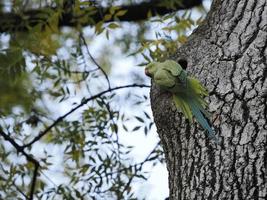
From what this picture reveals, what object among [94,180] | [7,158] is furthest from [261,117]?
[7,158]

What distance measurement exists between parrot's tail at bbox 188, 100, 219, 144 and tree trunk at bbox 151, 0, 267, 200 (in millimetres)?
22

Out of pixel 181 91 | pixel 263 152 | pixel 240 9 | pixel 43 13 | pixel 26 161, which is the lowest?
pixel 263 152

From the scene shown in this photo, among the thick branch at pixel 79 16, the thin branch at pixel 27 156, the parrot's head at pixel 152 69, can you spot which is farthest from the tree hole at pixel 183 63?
the thin branch at pixel 27 156

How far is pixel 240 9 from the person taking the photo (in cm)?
245

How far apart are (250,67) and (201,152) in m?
0.33

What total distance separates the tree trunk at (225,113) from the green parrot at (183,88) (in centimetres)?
3

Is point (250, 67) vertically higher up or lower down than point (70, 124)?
lower down

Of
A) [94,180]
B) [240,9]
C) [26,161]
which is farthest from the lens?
[26,161]

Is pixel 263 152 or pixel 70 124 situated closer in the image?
pixel 263 152

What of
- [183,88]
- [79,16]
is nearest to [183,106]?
[183,88]

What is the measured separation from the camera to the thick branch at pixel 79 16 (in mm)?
4035

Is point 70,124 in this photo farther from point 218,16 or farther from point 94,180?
point 218,16

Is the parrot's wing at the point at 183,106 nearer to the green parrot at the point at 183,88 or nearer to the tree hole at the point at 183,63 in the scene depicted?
the green parrot at the point at 183,88

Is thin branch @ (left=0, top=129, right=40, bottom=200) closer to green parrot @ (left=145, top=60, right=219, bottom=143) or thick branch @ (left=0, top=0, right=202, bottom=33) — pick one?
thick branch @ (left=0, top=0, right=202, bottom=33)
